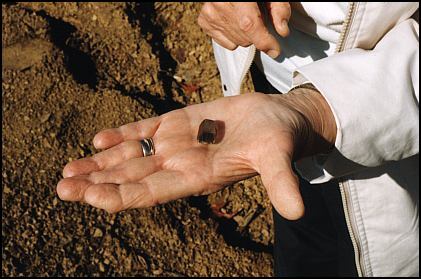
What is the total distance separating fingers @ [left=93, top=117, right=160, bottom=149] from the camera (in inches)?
50.7

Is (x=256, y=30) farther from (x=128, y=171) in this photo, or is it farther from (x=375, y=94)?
(x=128, y=171)

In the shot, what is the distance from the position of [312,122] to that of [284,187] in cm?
26

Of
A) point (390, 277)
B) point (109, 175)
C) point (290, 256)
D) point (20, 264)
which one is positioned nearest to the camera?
point (109, 175)

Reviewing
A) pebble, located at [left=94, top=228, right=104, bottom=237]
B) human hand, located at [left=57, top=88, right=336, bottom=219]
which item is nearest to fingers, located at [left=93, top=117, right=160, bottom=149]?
human hand, located at [left=57, top=88, right=336, bottom=219]


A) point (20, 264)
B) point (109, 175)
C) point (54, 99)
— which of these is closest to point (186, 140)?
point (109, 175)

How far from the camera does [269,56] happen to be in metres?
1.56

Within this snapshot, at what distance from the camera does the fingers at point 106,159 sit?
48.8 inches

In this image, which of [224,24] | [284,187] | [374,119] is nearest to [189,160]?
[284,187]

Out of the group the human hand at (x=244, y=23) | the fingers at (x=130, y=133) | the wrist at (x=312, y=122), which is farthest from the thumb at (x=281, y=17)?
the fingers at (x=130, y=133)

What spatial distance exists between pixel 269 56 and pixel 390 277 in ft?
2.24

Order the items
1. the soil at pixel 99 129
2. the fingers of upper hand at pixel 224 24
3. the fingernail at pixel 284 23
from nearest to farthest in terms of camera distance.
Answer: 1. the fingernail at pixel 284 23
2. the fingers of upper hand at pixel 224 24
3. the soil at pixel 99 129

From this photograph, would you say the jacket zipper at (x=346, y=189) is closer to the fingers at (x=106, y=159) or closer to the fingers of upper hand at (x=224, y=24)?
the fingers of upper hand at (x=224, y=24)

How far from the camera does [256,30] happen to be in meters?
1.45

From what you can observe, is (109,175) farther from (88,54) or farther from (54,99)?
(88,54)
